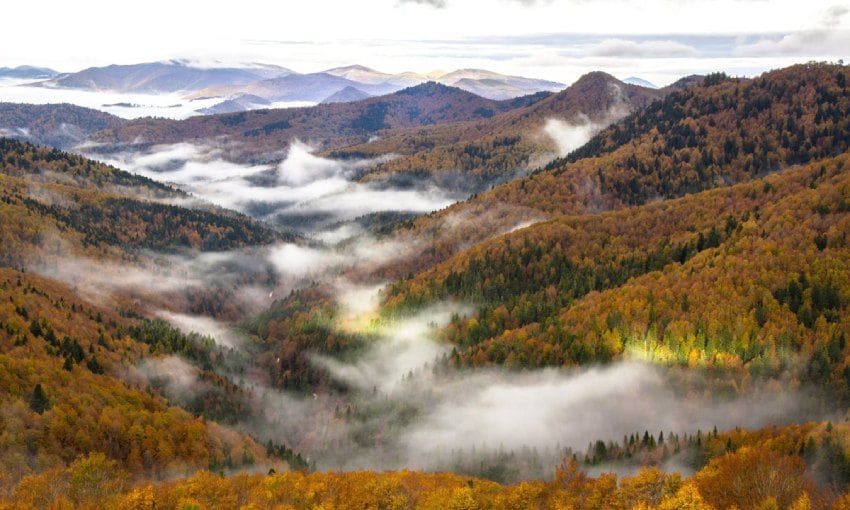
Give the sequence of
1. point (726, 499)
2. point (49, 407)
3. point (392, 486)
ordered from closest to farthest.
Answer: point (726, 499), point (392, 486), point (49, 407)

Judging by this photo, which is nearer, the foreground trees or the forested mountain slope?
the foreground trees

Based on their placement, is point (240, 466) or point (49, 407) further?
point (240, 466)

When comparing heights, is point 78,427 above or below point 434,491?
above

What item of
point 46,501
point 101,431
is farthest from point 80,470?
point 101,431

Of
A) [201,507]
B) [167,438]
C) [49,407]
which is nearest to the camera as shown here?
[201,507]

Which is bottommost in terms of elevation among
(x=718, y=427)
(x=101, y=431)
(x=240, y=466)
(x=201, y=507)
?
(x=240, y=466)

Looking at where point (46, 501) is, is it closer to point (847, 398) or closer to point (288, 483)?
point (288, 483)

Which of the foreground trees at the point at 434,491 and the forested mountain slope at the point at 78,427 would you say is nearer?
the foreground trees at the point at 434,491

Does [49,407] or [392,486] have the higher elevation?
[49,407]

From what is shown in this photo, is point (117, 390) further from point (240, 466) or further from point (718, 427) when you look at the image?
point (718, 427)

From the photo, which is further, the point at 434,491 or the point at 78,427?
the point at 78,427
